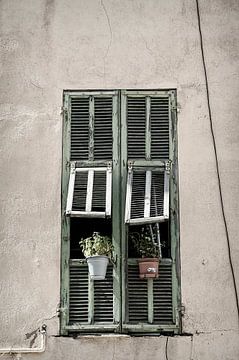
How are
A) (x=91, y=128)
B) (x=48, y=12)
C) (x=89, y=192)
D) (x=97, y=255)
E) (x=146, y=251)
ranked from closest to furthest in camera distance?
1. (x=97, y=255)
2. (x=146, y=251)
3. (x=89, y=192)
4. (x=91, y=128)
5. (x=48, y=12)

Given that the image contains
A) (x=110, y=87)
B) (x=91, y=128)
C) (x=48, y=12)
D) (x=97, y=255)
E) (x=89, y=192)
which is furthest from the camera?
(x=48, y=12)

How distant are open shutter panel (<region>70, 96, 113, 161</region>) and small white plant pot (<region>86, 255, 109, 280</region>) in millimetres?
1017

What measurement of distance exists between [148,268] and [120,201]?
2.37ft

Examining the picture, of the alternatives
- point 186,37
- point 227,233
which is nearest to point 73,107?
point 186,37

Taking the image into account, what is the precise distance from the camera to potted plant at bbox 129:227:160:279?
22.0 feet

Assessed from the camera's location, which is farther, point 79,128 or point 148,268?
point 79,128

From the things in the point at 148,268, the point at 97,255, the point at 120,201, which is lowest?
the point at 148,268

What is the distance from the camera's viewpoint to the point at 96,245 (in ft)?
22.0

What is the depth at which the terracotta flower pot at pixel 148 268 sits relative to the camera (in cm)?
669

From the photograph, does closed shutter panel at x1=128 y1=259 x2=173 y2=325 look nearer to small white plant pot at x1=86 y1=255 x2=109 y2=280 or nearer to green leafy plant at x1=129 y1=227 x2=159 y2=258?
green leafy plant at x1=129 y1=227 x2=159 y2=258

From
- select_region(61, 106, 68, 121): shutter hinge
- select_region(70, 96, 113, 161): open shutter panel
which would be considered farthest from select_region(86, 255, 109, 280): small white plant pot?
select_region(61, 106, 68, 121): shutter hinge

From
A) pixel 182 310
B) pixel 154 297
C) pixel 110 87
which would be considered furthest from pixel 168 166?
pixel 182 310

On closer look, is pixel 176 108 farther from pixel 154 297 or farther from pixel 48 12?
pixel 154 297

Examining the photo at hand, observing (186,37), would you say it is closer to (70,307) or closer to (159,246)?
(159,246)
